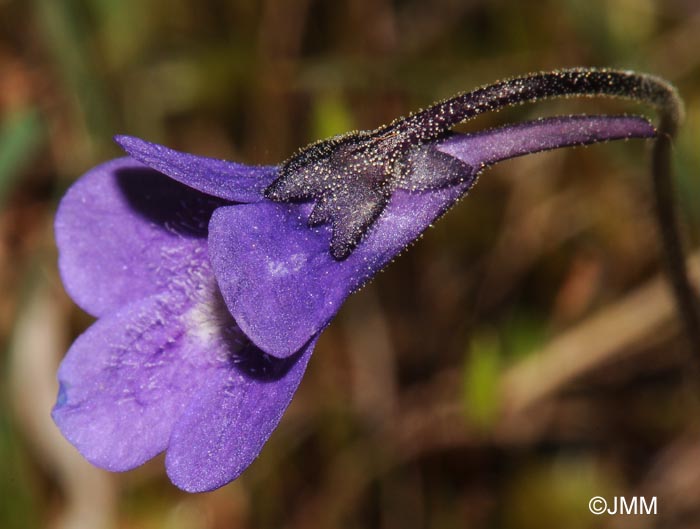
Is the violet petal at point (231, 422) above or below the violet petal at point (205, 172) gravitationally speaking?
below

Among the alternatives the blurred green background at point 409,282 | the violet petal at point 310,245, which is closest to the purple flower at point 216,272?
the violet petal at point 310,245

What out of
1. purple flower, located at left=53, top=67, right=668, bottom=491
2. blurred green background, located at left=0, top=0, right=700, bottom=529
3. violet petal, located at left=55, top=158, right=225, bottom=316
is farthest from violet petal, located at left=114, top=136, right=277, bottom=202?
blurred green background, located at left=0, top=0, right=700, bottom=529

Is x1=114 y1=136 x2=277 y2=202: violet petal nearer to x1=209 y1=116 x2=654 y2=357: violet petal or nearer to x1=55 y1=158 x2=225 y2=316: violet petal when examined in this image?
x1=209 y1=116 x2=654 y2=357: violet petal

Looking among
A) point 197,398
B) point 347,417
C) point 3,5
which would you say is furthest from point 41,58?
point 197,398

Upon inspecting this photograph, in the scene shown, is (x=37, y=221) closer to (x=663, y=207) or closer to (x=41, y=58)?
(x=41, y=58)

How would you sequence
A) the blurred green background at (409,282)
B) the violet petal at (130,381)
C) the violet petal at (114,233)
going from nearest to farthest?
the violet petal at (130,381), the violet petal at (114,233), the blurred green background at (409,282)

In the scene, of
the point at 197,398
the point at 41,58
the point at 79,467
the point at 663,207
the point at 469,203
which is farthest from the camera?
the point at 41,58

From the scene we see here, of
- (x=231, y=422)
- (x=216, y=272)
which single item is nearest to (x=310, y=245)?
(x=216, y=272)

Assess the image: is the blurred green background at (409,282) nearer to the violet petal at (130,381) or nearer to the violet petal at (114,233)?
the violet petal at (114,233)
